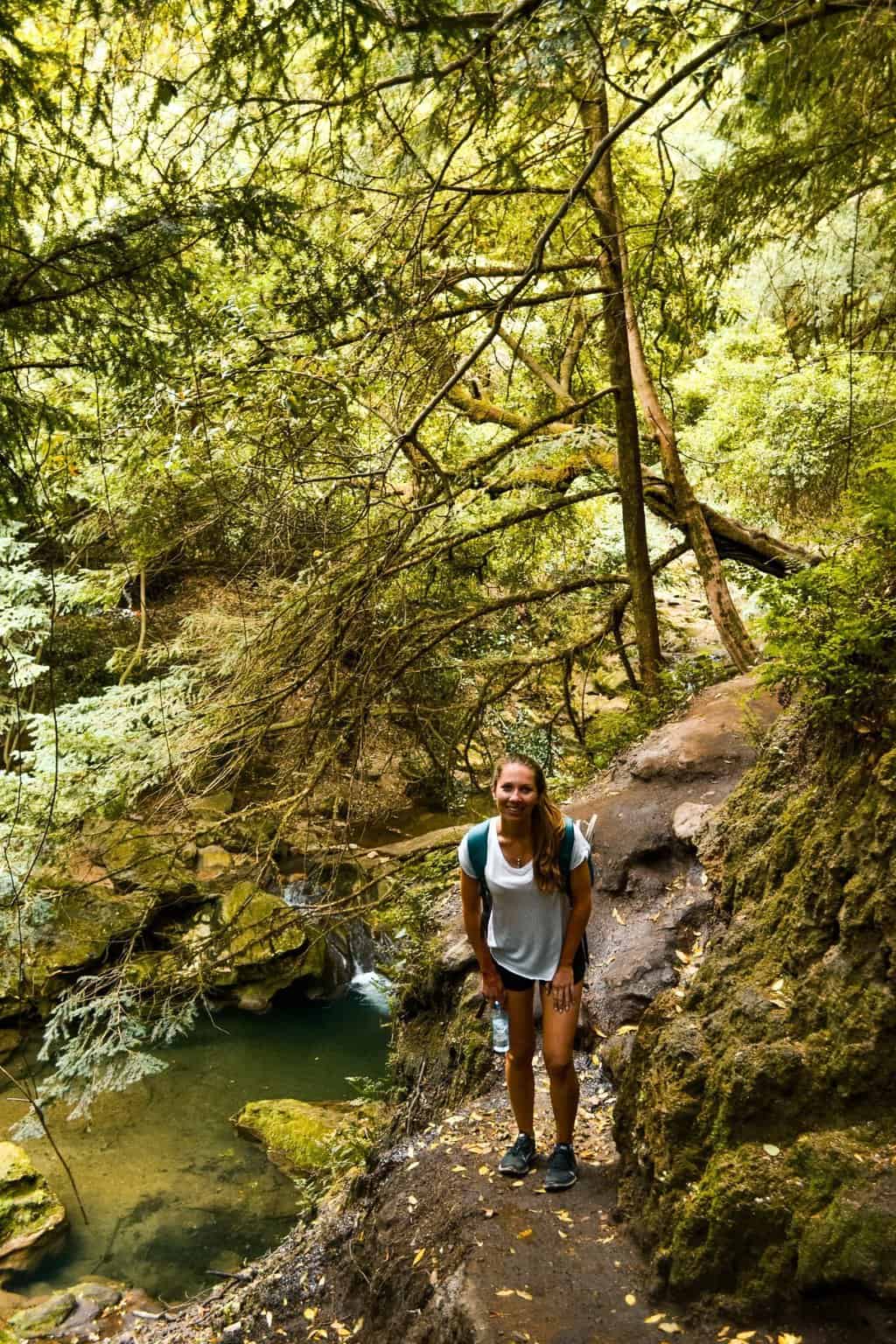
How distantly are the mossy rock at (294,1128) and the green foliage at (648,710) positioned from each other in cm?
393

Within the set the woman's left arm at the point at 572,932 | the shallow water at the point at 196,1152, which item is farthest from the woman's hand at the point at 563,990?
the shallow water at the point at 196,1152

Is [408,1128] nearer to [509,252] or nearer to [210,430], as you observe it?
[210,430]

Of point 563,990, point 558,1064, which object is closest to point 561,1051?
point 558,1064

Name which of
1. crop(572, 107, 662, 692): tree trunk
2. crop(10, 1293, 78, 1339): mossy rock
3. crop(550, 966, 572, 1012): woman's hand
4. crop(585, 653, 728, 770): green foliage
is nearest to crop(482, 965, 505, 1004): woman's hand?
crop(550, 966, 572, 1012): woman's hand

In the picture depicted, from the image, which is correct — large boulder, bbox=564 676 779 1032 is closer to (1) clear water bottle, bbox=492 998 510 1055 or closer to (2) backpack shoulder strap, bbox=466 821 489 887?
(1) clear water bottle, bbox=492 998 510 1055

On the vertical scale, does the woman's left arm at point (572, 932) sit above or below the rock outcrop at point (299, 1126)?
above

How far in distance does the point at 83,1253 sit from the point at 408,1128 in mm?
4045

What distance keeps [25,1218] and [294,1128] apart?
7.71 ft

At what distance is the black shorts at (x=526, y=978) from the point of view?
342cm

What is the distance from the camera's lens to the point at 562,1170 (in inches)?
141

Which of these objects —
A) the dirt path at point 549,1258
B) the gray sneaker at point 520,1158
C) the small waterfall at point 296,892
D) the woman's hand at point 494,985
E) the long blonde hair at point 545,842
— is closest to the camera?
the dirt path at point 549,1258

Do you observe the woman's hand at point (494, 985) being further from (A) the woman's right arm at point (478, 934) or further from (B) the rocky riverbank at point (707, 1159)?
(B) the rocky riverbank at point (707, 1159)

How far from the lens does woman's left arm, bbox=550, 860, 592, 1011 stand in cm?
330

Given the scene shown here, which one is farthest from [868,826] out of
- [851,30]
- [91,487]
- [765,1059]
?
[91,487]
